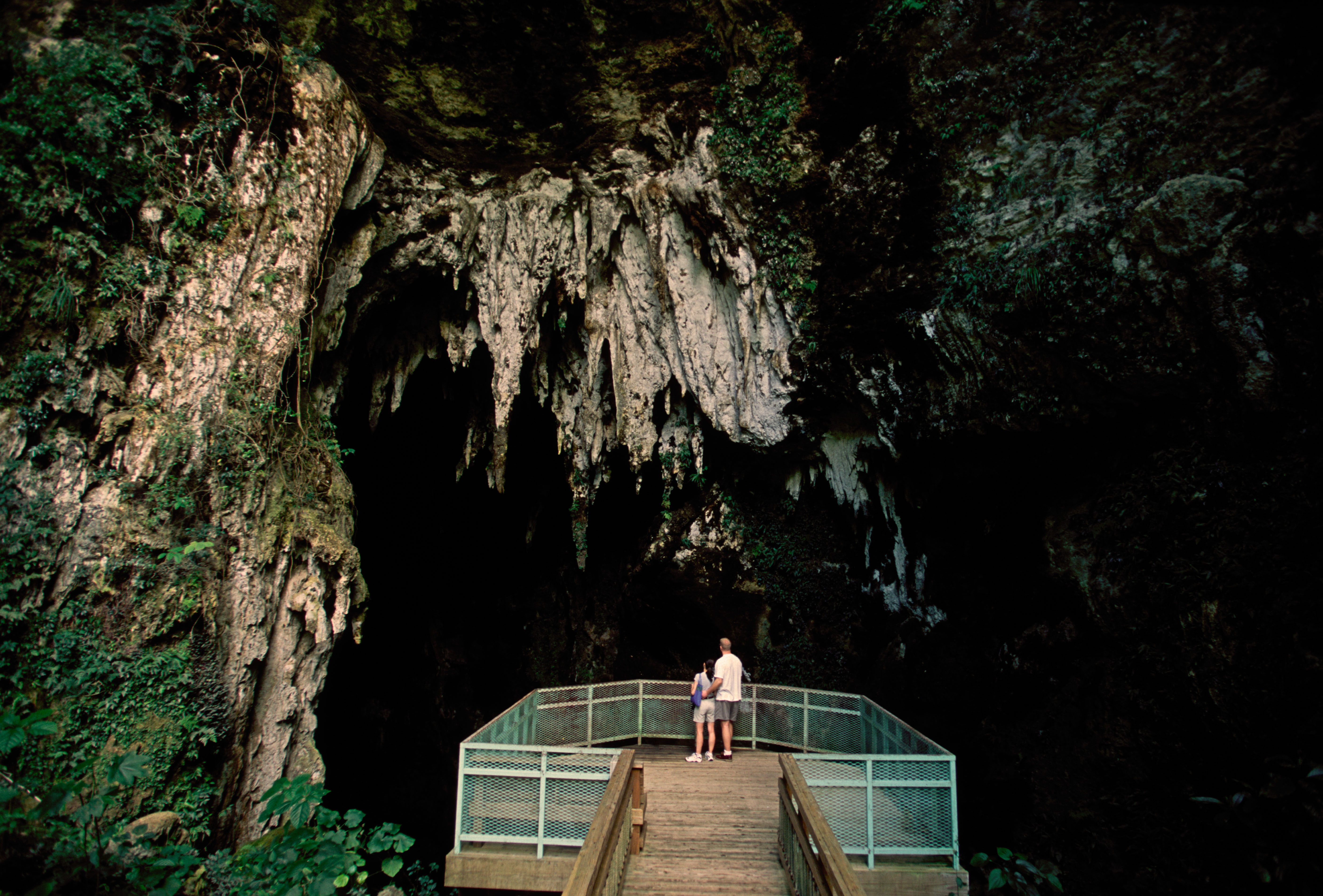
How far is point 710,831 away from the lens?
Result: 4777 millimetres

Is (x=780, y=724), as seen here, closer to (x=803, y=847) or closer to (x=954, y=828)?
(x=954, y=828)

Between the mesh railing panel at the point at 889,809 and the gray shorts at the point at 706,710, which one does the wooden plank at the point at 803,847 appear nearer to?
the mesh railing panel at the point at 889,809

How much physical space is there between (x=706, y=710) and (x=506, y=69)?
7.77 meters

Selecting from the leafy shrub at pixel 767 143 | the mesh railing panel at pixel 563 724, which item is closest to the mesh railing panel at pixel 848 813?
the mesh railing panel at pixel 563 724

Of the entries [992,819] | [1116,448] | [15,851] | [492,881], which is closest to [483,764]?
[492,881]

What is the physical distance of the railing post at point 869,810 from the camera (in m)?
4.46

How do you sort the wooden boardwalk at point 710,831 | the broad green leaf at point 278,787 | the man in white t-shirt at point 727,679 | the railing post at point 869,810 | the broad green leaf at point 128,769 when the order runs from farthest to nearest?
the man in white t-shirt at point 727,679 < the railing post at point 869,810 < the wooden boardwalk at point 710,831 < the broad green leaf at point 278,787 < the broad green leaf at point 128,769

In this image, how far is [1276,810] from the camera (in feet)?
12.0

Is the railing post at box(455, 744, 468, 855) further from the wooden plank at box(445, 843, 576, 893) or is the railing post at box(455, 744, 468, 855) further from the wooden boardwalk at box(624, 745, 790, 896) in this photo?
the wooden boardwalk at box(624, 745, 790, 896)

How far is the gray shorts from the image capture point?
6316mm

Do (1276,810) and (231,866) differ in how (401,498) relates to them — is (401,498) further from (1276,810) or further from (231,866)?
(1276,810)

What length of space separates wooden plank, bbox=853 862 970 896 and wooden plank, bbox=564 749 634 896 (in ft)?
6.63

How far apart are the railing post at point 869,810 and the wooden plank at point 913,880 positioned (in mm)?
87

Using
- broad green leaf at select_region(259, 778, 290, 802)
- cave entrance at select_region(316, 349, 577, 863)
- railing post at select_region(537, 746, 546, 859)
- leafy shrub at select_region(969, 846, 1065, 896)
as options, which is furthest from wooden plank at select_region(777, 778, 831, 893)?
cave entrance at select_region(316, 349, 577, 863)
